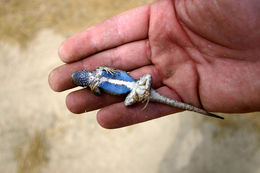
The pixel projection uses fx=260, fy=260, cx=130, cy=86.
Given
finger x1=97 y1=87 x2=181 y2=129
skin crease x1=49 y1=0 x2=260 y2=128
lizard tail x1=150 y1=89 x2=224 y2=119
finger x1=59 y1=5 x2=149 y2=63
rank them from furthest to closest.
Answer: finger x1=59 y1=5 x2=149 y2=63, finger x1=97 y1=87 x2=181 y2=129, lizard tail x1=150 y1=89 x2=224 y2=119, skin crease x1=49 y1=0 x2=260 y2=128

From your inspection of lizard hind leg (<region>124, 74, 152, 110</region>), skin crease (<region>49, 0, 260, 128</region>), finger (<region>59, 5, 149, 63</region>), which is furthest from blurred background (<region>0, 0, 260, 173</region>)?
finger (<region>59, 5, 149, 63</region>)

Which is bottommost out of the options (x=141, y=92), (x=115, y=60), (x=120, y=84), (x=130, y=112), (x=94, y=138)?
(x=94, y=138)

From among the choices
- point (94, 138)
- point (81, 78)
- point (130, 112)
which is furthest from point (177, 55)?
point (94, 138)

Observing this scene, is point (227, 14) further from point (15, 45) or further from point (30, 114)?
point (15, 45)

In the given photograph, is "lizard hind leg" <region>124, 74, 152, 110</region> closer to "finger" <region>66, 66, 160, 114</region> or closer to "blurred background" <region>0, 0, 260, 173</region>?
"finger" <region>66, 66, 160, 114</region>

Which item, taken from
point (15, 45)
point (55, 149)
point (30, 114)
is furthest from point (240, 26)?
point (15, 45)

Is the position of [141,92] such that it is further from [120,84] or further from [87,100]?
[87,100]

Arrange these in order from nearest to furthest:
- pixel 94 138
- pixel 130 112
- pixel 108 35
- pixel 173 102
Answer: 1. pixel 173 102
2. pixel 130 112
3. pixel 108 35
4. pixel 94 138

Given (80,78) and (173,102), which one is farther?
(80,78)
